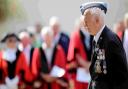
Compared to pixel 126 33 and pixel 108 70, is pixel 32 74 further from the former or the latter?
pixel 108 70

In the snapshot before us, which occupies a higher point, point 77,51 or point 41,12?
point 41,12

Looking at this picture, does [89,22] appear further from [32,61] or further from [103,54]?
[32,61]

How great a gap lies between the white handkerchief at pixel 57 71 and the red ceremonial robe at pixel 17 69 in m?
0.39

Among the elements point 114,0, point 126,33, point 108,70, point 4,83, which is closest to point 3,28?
point 114,0

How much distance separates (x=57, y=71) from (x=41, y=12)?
5.39 metres

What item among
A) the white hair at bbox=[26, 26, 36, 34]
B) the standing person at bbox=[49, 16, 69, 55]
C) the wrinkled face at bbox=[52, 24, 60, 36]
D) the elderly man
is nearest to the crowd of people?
the standing person at bbox=[49, 16, 69, 55]

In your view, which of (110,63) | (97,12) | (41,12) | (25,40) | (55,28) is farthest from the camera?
(41,12)

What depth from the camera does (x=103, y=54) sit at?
6.91 m

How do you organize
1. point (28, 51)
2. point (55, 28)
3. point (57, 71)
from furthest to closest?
point (55, 28), point (28, 51), point (57, 71)

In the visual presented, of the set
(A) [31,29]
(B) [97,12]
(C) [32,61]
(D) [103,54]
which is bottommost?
(D) [103,54]

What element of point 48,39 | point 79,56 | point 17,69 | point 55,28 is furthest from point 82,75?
point 55,28

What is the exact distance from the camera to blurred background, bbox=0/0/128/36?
16.0 m

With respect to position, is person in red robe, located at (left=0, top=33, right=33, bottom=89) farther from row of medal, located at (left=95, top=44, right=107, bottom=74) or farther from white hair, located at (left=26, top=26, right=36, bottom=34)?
row of medal, located at (left=95, top=44, right=107, bottom=74)

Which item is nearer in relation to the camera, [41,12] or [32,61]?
[32,61]
